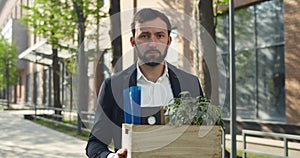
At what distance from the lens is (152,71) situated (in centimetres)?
196

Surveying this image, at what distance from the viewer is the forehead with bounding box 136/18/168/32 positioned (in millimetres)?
1813

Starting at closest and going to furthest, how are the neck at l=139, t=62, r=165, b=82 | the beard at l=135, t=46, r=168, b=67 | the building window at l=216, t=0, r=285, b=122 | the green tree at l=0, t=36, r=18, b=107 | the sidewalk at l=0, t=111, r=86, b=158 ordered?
the beard at l=135, t=46, r=168, b=67 → the neck at l=139, t=62, r=165, b=82 → the sidewalk at l=0, t=111, r=86, b=158 → the building window at l=216, t=0, r=285, b=122 → the green tree at l=0, t=36, r=18, b=107

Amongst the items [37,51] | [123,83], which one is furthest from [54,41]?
[123,83]

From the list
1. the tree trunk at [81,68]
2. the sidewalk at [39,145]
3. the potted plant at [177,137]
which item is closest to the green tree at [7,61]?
the tree trunk at [81,68]

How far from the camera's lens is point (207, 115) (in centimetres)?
169

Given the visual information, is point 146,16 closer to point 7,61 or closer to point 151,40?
point 151,40

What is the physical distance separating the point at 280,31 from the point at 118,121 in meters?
11.1

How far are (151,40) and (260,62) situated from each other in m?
11.7

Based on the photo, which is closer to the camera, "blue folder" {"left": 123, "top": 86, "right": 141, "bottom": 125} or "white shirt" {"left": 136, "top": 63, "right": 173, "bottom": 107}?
"blue folder" {"left": 123, "top": 86, "right": 141, "bottom": 125}

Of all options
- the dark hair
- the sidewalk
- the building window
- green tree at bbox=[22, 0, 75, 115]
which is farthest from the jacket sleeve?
green tree at bbox=[22, 0, 75, 115]

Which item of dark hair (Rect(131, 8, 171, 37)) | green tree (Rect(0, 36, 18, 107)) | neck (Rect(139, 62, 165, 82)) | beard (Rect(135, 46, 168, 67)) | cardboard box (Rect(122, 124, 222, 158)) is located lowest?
cardboard box (Rect(122, 124, 222, 158))

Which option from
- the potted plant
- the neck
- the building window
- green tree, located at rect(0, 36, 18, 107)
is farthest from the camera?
green tree, located at rect(0, 36, 18, 107)

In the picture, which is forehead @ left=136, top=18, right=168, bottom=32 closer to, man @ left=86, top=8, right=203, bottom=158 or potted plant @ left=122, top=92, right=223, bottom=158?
man @ left=86, top=8, right=203, bottom=158

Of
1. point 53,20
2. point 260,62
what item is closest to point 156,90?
point 260,62
